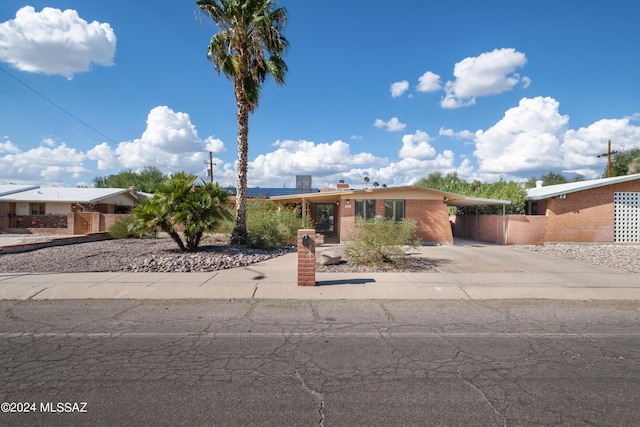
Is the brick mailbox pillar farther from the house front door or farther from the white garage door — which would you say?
the white garage door

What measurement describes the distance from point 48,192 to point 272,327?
119ft

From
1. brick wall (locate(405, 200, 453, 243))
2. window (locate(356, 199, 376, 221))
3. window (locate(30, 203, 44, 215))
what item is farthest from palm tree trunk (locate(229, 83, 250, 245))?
window (locate(30, 203, 44, 215))

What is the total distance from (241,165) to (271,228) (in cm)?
303

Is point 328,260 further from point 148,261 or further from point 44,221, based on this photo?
point 44,221

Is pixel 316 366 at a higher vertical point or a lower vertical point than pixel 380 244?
lower

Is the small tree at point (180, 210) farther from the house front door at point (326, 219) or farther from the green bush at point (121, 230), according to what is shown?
the house front door at point (326, 219)

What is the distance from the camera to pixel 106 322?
5.63m

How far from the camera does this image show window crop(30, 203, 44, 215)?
1217 inches

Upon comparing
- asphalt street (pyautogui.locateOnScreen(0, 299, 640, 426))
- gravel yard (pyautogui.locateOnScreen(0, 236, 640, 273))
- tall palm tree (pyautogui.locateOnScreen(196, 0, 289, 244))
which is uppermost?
tall palm tree (pyautogui.locateOnScreen(196, 0, 289, 244))

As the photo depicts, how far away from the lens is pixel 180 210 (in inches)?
456

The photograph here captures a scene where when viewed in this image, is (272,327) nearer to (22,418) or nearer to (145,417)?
(145,417)

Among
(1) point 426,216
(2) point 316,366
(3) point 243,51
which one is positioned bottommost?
(2) point 316,366

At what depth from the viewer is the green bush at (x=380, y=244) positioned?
412 inches

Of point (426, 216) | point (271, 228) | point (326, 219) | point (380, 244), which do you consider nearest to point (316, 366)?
point (380, 244)
